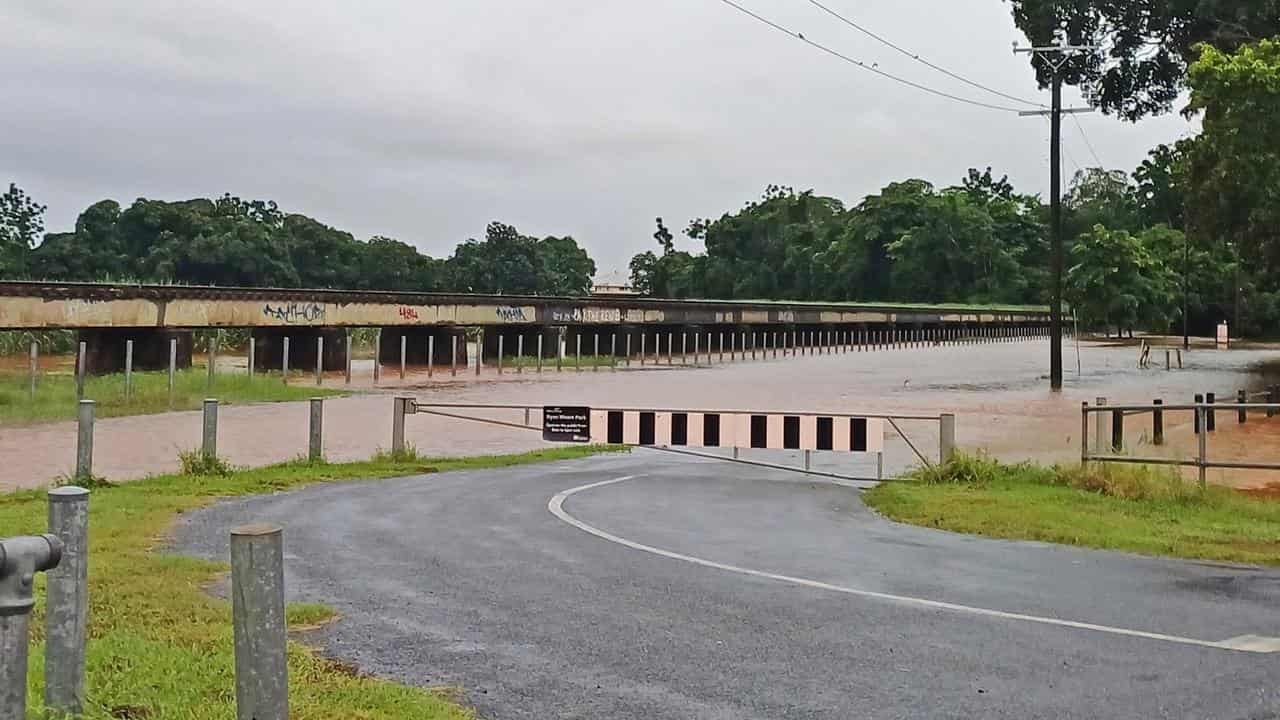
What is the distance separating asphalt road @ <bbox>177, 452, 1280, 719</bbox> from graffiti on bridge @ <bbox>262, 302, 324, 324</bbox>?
85.3 feet

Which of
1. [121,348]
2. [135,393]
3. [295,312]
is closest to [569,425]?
[135,393]

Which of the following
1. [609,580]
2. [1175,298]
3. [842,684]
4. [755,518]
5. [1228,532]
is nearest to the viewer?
[842,684]

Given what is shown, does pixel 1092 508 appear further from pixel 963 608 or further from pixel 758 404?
pixel 758 404

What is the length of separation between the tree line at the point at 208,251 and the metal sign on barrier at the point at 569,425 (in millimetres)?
61807

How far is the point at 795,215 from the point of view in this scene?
488 ft

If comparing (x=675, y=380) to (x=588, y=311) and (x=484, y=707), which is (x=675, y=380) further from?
(x=484, y=707)

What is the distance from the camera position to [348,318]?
1612 inches

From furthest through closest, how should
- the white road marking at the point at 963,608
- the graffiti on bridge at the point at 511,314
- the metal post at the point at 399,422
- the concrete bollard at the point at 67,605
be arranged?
1. the graffiti on bridge at the point at 511,314
2. the metal post at the point at 399,422
3. the white road marking at the point at 963,608
4. the concrete bollard at the point at 67,605

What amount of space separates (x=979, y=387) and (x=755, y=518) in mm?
30611

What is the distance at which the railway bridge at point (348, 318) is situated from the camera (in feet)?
102

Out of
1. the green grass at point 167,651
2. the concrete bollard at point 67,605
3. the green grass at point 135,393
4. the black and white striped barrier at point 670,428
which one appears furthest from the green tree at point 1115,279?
the concrete bollard at point 67,605

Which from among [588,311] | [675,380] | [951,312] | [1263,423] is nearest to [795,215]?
[951,312]

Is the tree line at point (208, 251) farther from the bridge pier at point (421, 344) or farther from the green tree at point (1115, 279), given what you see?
the green tree at point (1115, 279)

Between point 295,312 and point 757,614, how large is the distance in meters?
33.2
